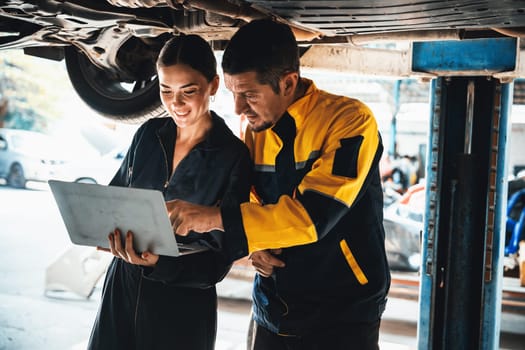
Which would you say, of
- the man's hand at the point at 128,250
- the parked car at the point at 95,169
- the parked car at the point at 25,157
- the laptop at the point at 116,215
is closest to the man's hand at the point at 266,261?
the laptop at the point at 116,215

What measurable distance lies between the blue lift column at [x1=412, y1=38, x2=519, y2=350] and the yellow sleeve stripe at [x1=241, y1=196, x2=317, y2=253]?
4.39 feet

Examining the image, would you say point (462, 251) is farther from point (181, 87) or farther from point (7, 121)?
point (7, 121)

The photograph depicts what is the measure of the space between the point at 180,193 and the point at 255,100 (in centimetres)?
33

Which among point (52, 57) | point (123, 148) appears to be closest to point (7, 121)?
point (123, 148)

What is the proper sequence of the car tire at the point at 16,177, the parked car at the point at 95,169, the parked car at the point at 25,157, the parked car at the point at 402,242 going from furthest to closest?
the car tire at the point at 16,177, the parked car at the point at 25,157, the parked car at the point at 95,169, the parked car at the point at 402,242

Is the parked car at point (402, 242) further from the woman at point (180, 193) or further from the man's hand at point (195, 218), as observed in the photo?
the man's hand at point (195, 218)

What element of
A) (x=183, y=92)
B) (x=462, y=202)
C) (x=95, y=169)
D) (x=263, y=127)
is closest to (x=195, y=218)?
(x=263, y=127)

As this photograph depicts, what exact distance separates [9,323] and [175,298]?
3.06 meters

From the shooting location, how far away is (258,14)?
5.54 feet

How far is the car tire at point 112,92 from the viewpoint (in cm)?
256

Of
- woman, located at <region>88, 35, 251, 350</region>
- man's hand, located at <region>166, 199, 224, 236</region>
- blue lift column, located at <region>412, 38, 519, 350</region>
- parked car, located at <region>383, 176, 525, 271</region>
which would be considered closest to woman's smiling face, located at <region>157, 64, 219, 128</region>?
woman, located at <region>88, 35, 251, 350</region>

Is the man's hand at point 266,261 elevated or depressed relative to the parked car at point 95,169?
elevated

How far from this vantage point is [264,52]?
1363 millimetres

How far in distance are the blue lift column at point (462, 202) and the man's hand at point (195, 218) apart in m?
1.41
